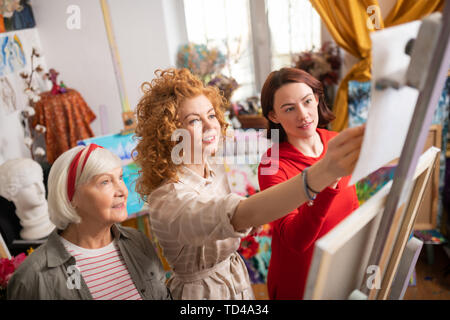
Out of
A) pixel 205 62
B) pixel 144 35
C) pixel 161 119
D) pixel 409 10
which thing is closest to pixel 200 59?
pixel 205 62

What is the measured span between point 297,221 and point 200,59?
1.76ft

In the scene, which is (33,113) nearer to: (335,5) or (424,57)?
(335,5)

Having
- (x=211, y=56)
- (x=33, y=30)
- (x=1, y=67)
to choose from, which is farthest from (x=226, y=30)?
(x=1, y=67)

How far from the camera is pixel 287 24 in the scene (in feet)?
2.90

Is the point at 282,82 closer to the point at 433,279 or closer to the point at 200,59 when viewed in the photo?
the point at 200,59

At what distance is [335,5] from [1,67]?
42.7 inches

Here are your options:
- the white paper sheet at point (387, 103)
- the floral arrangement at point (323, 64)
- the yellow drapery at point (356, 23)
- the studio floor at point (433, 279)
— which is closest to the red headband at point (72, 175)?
the white paper sheet at point (387, 103)

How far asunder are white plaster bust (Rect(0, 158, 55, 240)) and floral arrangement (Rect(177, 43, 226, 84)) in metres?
0.64

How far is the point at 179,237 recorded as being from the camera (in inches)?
25.8

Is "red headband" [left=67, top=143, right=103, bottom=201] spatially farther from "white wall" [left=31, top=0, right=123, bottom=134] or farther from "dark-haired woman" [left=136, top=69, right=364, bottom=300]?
"white wall" [left=31, top=0, right=123, bottom=134]

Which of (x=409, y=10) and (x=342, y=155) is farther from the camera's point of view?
(x=409, y=10)

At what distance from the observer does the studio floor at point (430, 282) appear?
1.86 meters

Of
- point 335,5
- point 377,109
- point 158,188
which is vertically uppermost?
point 335,5

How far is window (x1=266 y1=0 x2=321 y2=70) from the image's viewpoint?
2.80 feet
